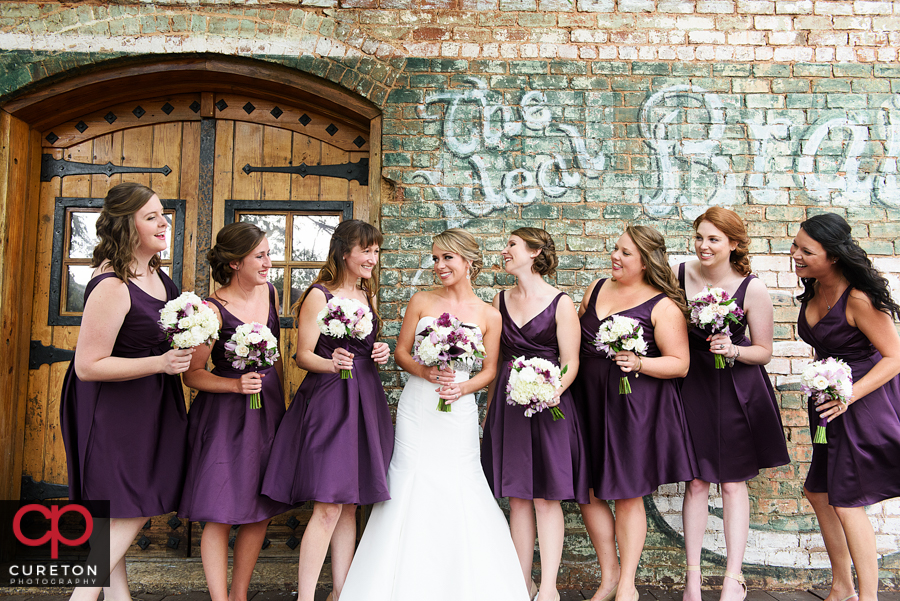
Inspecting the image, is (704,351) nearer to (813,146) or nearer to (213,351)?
(813,146)

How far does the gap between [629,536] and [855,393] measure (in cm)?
155

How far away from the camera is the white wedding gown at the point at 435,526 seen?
3.16m

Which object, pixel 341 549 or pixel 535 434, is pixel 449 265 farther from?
pixel 341 549

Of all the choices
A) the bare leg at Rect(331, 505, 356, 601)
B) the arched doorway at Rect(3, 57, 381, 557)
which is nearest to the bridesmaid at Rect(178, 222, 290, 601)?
the bare leg at Rect(331, 505, 356, 601)

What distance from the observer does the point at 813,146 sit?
450 centimetres

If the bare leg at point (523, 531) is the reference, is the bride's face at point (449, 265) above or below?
above

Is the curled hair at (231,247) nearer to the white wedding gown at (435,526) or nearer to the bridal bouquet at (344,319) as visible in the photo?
the bridal bouquet at (344,319)

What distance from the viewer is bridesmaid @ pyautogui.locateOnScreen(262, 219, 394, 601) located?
10.7ft

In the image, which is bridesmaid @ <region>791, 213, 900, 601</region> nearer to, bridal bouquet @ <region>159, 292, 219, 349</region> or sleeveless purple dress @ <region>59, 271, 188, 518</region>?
bridal bouquet @ <region>159, 292, 219, 349</region>

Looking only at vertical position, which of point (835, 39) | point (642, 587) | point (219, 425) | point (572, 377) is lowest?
point (642, 587)

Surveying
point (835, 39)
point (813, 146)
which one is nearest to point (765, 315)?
point (813, 146)

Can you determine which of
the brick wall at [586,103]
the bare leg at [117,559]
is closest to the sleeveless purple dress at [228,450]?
the bare leg at [117,559]

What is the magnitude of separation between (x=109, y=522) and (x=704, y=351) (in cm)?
365

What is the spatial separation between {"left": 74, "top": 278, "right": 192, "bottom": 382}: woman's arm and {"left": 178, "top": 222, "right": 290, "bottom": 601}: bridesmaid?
0.31 metres
